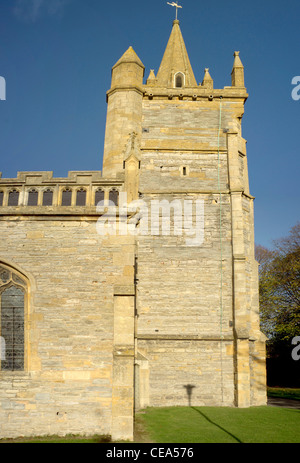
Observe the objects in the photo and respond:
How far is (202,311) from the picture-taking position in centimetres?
1973

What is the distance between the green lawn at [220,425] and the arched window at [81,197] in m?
6.41

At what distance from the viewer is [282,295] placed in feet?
109

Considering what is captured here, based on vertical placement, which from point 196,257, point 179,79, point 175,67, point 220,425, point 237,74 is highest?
point 175,67

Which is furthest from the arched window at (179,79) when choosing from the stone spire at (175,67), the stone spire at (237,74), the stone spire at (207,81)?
the stone spire at (237,74)

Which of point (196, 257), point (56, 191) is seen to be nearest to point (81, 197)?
point (56, 191)

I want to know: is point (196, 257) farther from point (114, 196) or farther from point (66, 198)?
point (66, 198)

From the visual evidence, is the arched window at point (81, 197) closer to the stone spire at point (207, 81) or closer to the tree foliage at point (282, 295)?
the stone spire at point (207, 81)

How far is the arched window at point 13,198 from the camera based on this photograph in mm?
12359

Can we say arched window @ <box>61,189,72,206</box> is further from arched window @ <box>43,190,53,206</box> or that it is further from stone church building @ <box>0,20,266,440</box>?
arched window @ <box>43,190,53,206</box>

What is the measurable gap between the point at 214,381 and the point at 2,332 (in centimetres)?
1056

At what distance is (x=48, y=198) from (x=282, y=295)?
25.1 meters

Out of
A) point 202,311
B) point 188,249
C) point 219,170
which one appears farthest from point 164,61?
point 202,311

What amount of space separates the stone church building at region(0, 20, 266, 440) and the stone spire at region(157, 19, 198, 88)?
99 millimetres
